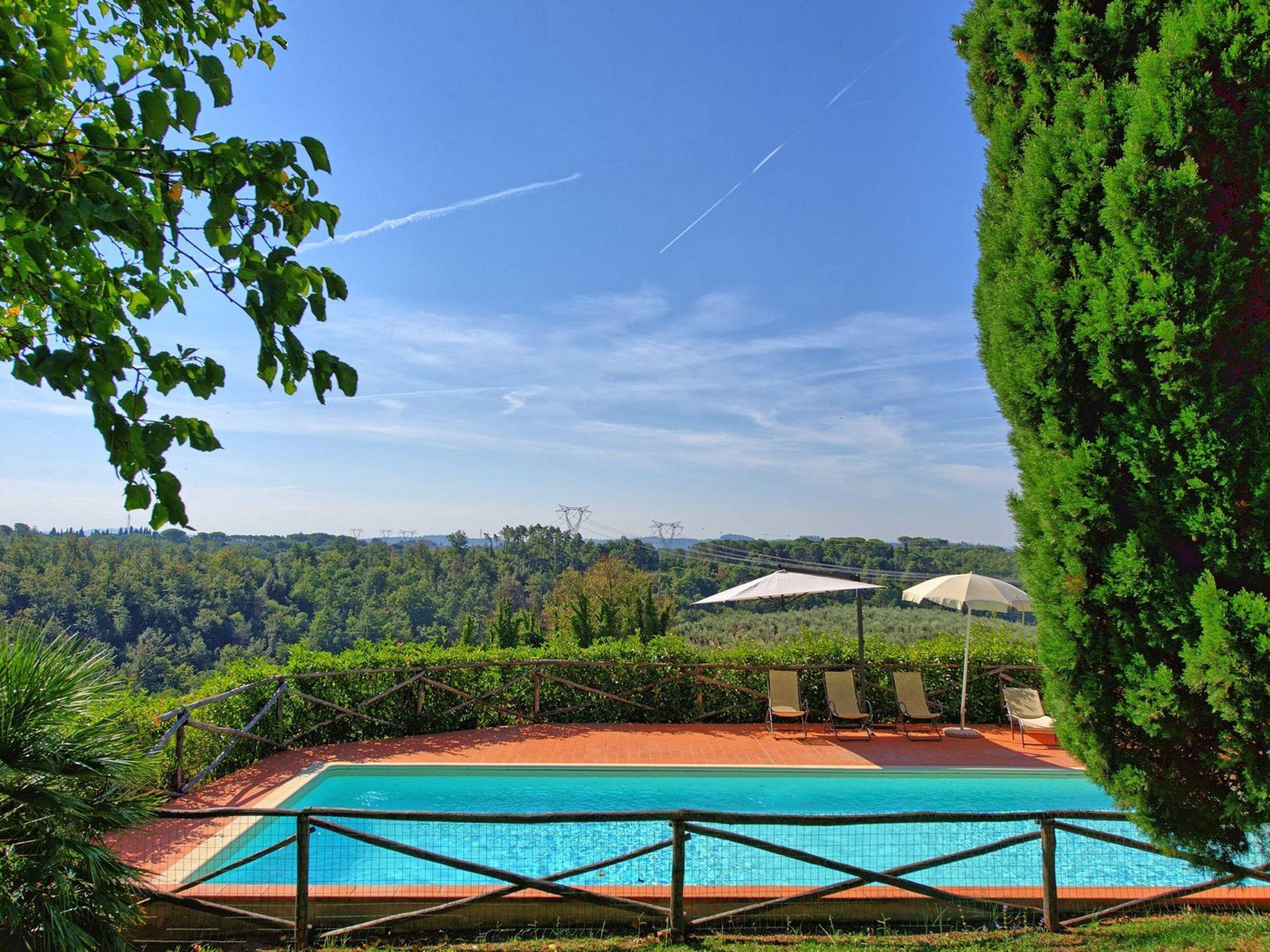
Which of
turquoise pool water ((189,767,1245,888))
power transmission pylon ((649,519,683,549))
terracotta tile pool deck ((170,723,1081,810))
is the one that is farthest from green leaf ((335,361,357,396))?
power transmission pylon ((649,519,683,549))

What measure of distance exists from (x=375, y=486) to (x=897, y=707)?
22.4 m

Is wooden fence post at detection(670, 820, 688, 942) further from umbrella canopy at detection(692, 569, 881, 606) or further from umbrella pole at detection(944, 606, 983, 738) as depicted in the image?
umbrella pole at detection(944, 606, 983, 738)

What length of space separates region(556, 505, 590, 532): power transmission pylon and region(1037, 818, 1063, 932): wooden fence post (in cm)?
6917

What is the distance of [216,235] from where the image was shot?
6.76 feet

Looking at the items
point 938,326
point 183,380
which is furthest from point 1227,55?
point 938,326

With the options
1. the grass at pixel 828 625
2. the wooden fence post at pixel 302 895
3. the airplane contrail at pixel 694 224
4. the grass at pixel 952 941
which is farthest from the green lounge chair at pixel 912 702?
the airplane contrail at pixel 694 224

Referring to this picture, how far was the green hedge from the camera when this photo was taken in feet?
32.1

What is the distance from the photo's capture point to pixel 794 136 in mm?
12352

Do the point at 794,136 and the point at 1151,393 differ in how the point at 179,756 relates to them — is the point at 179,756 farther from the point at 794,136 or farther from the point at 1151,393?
the point at 794,136

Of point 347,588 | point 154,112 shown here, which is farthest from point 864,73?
point 347,588

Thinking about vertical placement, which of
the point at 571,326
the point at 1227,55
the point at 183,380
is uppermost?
the point at 571,326

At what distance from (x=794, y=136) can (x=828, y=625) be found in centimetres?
1510

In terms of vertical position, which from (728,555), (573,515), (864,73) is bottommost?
(728,555)

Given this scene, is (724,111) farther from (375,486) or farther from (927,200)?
(375,486)
